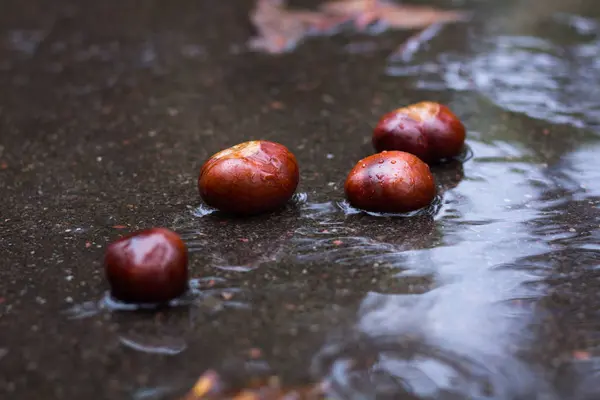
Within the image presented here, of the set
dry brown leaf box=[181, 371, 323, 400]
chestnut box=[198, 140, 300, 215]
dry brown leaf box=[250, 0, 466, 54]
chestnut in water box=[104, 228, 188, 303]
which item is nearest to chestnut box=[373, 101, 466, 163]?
chestnut box=[198, 140, 300, 215]

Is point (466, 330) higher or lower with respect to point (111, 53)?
lower

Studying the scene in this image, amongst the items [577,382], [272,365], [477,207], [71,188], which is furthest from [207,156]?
[577,382]

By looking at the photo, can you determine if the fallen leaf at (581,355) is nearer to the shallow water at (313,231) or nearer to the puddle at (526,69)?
the shallow water at (313,231)

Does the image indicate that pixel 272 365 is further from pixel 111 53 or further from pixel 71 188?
pixel 111 53

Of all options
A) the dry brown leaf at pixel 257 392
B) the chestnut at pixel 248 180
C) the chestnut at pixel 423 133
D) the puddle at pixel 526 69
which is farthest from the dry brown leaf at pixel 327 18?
the dry brown leaf at pixel 257 392

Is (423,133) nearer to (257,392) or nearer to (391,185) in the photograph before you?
(391,185)

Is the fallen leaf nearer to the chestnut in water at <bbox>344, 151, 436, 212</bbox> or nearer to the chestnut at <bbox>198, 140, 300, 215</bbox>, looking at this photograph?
the chestnut in water at <bbox>344, 151, 436, 212</bbox>
